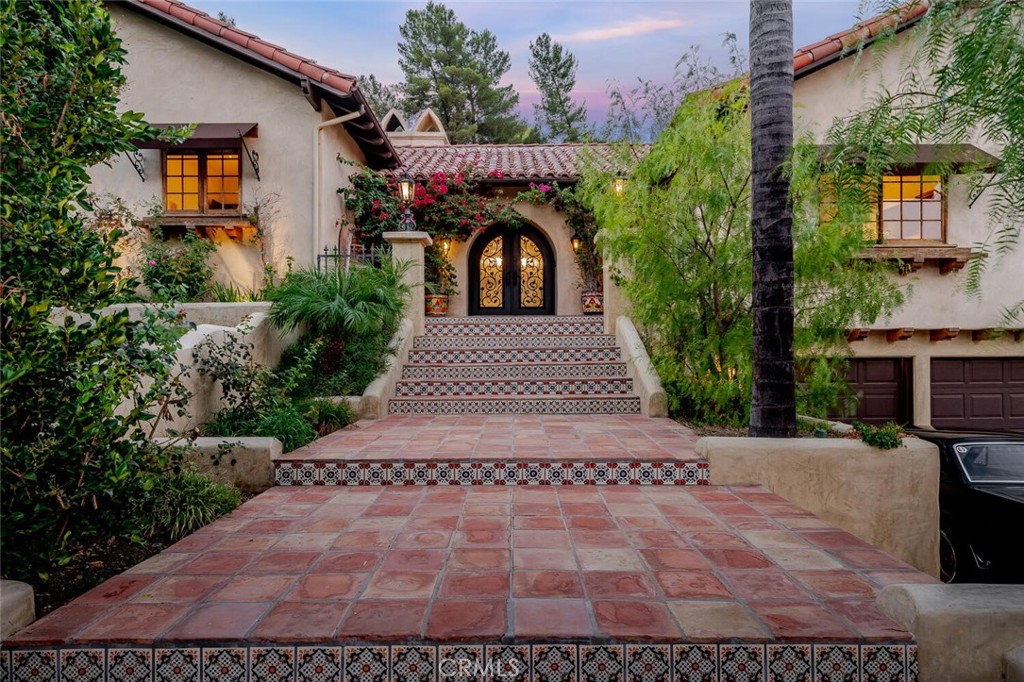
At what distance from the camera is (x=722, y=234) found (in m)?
5.54

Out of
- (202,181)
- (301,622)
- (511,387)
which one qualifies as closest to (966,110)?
(301,622)

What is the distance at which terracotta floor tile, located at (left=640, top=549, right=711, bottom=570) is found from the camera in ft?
8.82

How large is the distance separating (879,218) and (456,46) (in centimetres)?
2375

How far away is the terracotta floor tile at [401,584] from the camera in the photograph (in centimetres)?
239

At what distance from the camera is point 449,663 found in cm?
206

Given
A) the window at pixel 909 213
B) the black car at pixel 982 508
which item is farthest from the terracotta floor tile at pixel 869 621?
the window at pixel 909 213

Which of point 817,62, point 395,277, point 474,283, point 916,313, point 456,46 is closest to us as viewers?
point 395,277

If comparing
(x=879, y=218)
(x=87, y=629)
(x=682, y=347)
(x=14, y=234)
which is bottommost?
(x=87, y=629)

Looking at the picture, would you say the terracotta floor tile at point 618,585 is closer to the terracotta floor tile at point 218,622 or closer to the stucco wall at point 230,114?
the terracotta floor tile at point 218,622

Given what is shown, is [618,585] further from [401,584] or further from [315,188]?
[315,188]

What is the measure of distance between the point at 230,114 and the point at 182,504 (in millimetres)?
7786

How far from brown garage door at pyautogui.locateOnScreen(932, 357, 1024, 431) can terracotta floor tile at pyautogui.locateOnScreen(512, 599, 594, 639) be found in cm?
1017

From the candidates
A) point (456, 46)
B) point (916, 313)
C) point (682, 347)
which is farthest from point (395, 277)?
point (456, 46)

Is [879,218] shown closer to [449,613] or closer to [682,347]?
[682,347]
